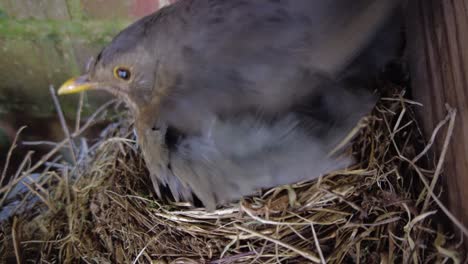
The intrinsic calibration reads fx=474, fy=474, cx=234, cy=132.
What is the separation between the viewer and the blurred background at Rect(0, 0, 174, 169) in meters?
1.34

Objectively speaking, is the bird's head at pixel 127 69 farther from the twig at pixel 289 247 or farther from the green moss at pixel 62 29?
the twig at pixel 289 247

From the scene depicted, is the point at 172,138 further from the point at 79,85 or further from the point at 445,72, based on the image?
the point at 445,72

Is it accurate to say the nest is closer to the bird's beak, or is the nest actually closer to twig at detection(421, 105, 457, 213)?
twig at detection(421, 105, 457, 213)

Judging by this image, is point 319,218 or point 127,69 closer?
point 319,218

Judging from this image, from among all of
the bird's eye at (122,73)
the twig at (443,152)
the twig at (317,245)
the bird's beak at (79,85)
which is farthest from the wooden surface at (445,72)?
the bird's beak at (79,85)

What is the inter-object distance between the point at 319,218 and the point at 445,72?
374 mm

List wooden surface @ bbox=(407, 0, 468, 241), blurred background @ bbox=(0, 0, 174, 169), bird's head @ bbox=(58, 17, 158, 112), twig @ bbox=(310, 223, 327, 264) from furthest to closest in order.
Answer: blurred background @ bbox=(0, 0, 174, 169) → bird's head @ bbox=(58, 17, 158, 112) → twig @ bbox=(310, 223, 327, 264) → wooden surface @ bbox=(407, 0, 468, 241)

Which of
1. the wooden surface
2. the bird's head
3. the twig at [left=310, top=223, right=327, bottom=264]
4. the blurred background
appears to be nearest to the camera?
the wooden surface

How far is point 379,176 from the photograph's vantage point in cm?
97

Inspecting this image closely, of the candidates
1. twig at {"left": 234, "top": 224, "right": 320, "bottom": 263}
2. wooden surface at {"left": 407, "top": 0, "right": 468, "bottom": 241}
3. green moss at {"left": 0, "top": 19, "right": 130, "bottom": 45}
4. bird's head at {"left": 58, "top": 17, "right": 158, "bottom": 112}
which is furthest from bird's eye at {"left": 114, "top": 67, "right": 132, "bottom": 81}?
wooden surface at {"left": 407, "top": 0, "right": 468, "bottom": 241}

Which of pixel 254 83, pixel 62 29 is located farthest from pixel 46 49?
pixel 254 83

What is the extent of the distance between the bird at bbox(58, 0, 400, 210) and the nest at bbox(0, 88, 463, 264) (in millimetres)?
51

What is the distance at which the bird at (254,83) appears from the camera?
2.93 ft

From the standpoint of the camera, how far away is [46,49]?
4.73ft
